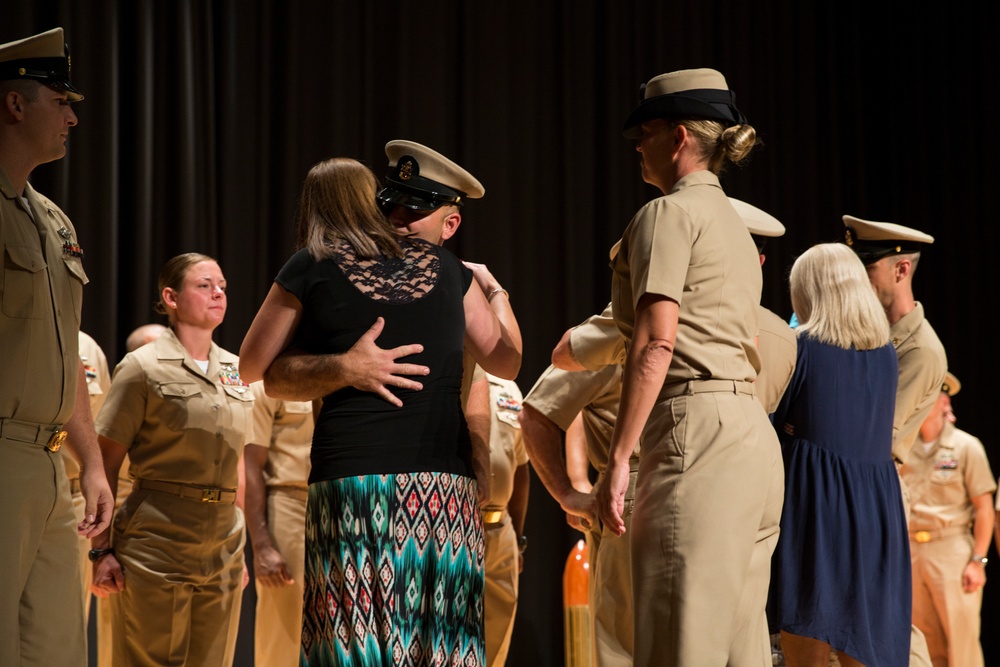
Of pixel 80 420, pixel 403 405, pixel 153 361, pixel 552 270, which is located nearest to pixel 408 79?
pixel 552 270

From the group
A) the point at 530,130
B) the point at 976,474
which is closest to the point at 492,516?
the point at 530,130

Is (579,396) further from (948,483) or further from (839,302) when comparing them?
(948,483)

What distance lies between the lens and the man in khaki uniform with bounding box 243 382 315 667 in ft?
14.5

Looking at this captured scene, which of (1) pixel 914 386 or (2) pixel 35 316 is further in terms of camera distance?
(1) pixel 914 386

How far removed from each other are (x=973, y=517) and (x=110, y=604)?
465 centimetres

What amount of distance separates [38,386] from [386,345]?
789 millimetres

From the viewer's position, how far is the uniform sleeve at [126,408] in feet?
12.2

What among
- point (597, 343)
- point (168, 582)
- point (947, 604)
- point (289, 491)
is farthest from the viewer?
point (947, 604)

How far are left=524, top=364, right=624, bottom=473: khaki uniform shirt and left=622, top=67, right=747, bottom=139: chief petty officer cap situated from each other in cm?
89

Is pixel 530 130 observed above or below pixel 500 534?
above

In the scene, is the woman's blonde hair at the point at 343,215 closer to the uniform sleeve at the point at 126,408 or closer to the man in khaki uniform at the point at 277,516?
the uniform sleeve at the point at 126,408

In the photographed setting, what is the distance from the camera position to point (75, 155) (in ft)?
17.1

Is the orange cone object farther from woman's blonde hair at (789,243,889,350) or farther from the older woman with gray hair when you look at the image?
woman's blonde hair at (789,243,889,350)

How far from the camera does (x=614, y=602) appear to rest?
3.01 m
